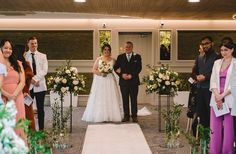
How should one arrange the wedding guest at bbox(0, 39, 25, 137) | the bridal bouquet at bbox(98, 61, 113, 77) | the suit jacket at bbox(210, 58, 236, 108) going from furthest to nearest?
the bridal bouquet at bbox(98, 61, 113, 77)
the suit jacket at bbox(210, 58, 236, 108)
the wedding guest at bbox(0, 39, 25, 137)

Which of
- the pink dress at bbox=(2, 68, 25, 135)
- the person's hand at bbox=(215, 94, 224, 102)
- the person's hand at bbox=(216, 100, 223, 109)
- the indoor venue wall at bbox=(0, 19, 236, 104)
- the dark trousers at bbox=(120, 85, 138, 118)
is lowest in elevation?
the dark trousers at bbox=(120, 85, 138, 118)

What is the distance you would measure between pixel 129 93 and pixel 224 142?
377 cm

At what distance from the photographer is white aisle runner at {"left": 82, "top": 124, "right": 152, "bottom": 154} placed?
6273 mm

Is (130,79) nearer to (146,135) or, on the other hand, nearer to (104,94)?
(104,94)

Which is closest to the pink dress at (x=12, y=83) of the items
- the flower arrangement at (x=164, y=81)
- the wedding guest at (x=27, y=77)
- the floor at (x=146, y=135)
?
the wedding guest at (x=27, y=77)

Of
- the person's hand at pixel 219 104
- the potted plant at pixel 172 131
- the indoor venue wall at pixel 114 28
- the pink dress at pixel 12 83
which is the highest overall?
the indoor venue wall at pixel 114 28

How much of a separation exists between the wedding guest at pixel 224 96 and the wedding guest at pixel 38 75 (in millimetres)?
2751

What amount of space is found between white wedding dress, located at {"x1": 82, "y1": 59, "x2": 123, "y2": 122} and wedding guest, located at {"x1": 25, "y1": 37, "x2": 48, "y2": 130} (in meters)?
2.21

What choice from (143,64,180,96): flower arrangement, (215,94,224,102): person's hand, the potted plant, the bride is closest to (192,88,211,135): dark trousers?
the potted plant

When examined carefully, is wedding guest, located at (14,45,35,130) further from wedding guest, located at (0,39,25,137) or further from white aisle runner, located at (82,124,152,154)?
white aisle runner, located at (82,124,152,154)

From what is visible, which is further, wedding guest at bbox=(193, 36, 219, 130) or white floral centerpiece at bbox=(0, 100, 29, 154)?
wedding guest at bbox=(193, 36, 219, 130)

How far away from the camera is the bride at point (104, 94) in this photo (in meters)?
8.95

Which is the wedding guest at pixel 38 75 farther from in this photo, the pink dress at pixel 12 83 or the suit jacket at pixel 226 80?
the suit jacket at pixel 226 80

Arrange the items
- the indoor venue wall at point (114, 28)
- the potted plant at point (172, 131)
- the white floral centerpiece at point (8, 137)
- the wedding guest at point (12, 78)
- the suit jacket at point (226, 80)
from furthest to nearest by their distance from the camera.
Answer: the indoor venue wall at point (114, 28)
the potted plant at point (172, 131)
the suit jacket at point (226, 80)
the wedding guest at point (12, 78)
the white floral centerpiece at point (8, 137)
